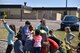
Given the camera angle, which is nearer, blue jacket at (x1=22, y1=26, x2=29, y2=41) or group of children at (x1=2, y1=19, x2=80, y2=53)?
group of children at (x1=2, y1=19, x2=80, y2=53)

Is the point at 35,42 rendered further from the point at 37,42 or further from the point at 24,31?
the point at 24,31

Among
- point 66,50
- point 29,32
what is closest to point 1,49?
point 29,32

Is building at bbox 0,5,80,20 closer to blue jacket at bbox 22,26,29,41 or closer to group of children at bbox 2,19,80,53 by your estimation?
blue jacket at bbox 22,26,29,41

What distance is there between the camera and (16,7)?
283 ft

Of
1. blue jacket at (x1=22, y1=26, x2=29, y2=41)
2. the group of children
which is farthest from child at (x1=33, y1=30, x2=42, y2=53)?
blue jacket at (x1=22, y1=26, x2=29, y2=41)

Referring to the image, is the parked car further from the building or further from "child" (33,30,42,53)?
the building

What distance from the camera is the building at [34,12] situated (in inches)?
3418

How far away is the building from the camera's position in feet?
285

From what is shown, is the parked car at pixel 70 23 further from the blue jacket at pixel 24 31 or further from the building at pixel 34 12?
the building at pixel 34 12

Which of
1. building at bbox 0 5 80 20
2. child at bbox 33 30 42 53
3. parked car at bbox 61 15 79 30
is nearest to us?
child at bbox 33 30 42 53

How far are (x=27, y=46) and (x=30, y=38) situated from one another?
0.51 meters

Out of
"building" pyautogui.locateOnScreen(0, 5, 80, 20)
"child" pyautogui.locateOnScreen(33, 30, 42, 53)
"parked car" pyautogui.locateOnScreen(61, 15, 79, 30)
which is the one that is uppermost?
"child" pyautogui.locateOnScreen(33, 30, 42, 53)

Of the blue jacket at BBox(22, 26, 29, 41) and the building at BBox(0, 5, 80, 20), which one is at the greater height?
the blue jacket at BBox(22, 26, 29, 41)

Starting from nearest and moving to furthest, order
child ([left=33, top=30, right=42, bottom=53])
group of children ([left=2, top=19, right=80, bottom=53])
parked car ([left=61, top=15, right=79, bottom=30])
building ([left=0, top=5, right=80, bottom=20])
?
group of children ([left=2, top=19, right=80, bottom=53]), child ([left=33, top=30, right=42, bottom=53]), parked car ([left=61, top=15, right=79, bottom=30]), building ([left=0, top=5, right=80, bottom=20])
